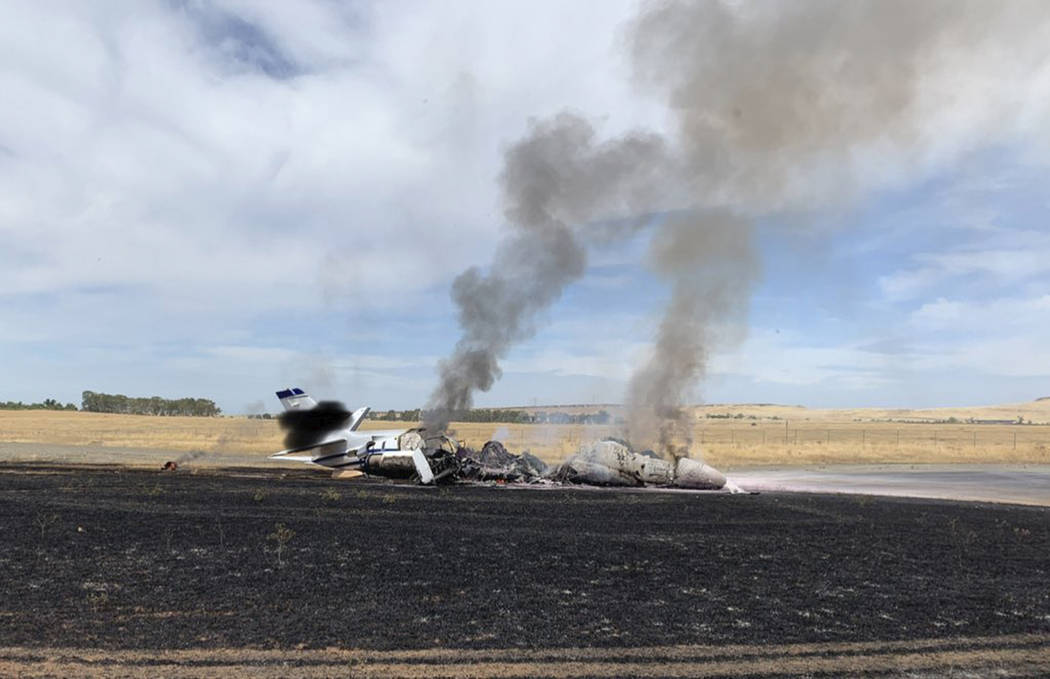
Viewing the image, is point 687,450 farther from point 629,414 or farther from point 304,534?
point 304,534

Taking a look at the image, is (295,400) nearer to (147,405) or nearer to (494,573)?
(494,573)

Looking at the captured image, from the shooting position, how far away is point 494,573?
13.7m

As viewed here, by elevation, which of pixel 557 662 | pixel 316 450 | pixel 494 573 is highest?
pixel 316 450

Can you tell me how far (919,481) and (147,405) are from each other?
17271cm

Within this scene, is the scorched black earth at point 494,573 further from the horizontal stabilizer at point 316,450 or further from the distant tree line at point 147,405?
the distant tree line at point 147,405

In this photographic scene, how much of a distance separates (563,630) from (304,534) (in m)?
9.47

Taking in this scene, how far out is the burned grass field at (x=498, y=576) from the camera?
9.84m

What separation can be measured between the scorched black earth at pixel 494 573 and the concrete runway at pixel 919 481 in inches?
291

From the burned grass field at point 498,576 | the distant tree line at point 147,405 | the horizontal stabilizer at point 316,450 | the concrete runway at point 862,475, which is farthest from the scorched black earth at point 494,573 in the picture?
the distant tree line at point 147,405

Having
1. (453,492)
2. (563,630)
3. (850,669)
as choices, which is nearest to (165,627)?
(563,630)

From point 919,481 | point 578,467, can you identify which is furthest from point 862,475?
point 578,467

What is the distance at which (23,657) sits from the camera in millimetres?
8445

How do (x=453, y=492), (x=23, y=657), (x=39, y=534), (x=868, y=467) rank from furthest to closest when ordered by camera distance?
(x=868, y=467), (x=453, y=492), (x=39, y=534), (x=23, y=657)

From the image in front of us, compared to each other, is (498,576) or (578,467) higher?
(578,467)
